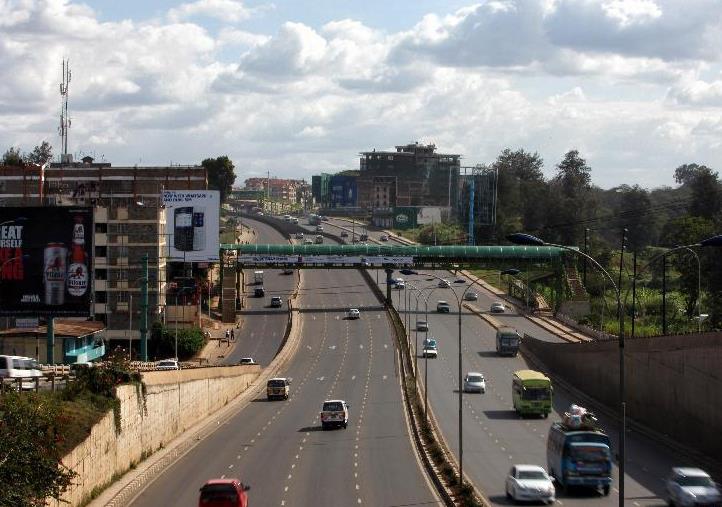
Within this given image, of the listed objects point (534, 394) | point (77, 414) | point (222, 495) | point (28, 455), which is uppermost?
point (28, 455)

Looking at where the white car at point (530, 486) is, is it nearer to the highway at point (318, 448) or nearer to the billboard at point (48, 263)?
the highway at point (318, 448)

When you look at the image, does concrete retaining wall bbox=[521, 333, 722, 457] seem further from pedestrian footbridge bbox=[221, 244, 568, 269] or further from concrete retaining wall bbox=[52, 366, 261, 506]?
pedestrian footbridge bbox=[221, 244, 568, 269]

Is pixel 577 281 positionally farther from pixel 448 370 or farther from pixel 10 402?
pixel 10 402

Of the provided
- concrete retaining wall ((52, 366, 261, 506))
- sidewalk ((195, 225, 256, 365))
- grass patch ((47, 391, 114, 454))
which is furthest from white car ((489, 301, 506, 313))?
grass patch ((47, 391, 114, 454))

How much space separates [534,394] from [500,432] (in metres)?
6.57

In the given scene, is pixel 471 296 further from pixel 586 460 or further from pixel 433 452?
pixel 586 460

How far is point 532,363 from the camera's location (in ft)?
319

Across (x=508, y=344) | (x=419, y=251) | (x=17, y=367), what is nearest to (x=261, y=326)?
(x=419, y=251)

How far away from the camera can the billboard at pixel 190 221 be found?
112438 millimetres

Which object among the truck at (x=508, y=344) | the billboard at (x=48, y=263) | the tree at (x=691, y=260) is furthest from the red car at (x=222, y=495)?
the tree at (x=691, y=260)

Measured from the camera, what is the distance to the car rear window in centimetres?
3725

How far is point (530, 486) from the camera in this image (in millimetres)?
39844

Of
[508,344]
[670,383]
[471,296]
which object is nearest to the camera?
[670,383]

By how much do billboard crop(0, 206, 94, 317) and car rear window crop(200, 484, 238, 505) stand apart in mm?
29785
